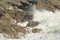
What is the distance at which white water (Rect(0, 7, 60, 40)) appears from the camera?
55.4ft

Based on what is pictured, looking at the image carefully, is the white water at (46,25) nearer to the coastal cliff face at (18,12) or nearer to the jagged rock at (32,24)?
the jagged rock at (32,24)

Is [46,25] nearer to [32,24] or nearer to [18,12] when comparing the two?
A: [32,24]

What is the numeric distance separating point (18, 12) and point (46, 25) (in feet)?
8.65

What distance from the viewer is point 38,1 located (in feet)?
79.0

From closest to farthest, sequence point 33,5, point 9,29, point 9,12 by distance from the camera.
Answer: point 9,29 < point 9,12 < point 33,5

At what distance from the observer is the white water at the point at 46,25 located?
1687 centimetres

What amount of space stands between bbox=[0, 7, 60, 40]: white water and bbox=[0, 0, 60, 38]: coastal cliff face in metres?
0.41

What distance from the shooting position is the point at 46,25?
63.7 feet

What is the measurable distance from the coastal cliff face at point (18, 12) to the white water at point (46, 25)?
0.41m

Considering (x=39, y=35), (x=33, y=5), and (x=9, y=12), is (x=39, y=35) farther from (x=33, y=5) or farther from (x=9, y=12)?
(x=33, y=5)

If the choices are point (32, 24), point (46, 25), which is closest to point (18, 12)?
point (32, 24)

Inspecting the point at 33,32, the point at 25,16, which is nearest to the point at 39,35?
the point at 33,32

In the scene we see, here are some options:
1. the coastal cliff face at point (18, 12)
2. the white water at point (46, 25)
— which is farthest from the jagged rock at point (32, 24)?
the white water at point (46, 25)

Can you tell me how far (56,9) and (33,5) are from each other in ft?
6.64
